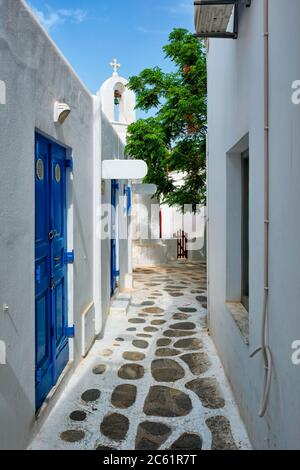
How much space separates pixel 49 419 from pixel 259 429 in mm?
1869

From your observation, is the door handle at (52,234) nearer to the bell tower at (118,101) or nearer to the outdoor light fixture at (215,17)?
the outdoor light fixture at (215,17)

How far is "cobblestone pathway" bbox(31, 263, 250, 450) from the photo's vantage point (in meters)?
3.08

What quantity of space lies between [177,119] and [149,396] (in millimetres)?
7822

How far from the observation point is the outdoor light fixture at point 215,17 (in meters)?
3.10

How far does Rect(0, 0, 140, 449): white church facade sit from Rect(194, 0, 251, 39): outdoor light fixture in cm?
140

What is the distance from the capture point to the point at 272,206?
244 cm

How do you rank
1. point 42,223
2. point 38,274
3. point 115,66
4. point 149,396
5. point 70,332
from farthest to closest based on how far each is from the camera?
point 115,66
point 70,332
point 149,396
point 42,223
point 38,274

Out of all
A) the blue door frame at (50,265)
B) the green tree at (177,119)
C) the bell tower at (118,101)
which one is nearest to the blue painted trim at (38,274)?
the blue door frame at (50,265)

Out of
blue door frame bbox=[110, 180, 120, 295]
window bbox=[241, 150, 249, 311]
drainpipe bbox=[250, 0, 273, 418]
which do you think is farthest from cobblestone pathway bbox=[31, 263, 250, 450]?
blue door frame bbox=[110, 180, 120, 295]

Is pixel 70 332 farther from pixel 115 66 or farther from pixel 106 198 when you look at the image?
pixel 115 66

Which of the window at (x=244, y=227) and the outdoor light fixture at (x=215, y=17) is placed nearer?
the outdoor light fixture at (x=215, y=17)

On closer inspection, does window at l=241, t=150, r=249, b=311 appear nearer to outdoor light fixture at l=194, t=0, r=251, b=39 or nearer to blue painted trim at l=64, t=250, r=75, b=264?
outdoor light fixture at l=194, t=0, r=251, b=39

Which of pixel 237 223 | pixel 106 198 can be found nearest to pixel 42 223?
pixel 237 223

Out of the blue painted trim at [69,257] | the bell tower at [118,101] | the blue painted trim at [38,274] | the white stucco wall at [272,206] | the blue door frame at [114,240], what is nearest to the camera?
the white stucco wall at [272,206]
